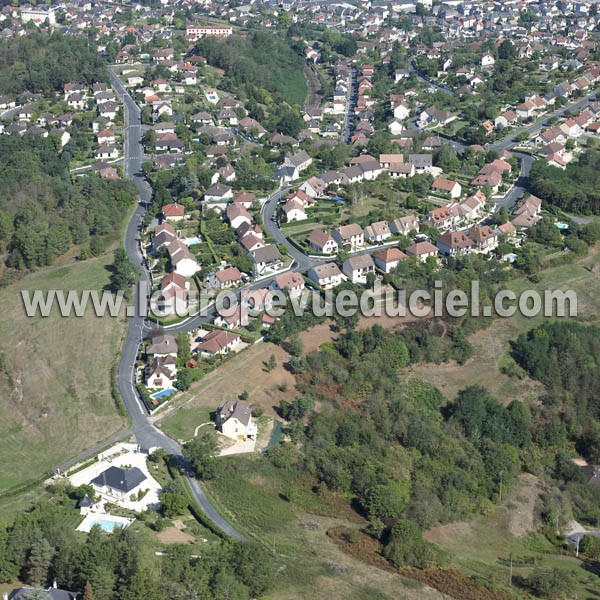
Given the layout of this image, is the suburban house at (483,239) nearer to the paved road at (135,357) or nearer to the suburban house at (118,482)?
the paved road at (135,357)

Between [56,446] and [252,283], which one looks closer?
[56,446]

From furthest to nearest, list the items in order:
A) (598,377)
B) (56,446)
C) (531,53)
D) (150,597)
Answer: (531,53)
(598,377)
(56,446)
(150,597)

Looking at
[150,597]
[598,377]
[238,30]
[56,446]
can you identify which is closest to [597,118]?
[598,377]

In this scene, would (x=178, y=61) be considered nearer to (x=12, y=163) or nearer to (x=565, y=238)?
(x=12, y=163)

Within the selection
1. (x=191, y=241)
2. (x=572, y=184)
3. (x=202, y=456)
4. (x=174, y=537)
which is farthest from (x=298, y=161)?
(x=174, y=537)

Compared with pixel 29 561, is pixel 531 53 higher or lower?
lower

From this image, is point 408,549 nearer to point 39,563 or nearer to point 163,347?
point 39,563
